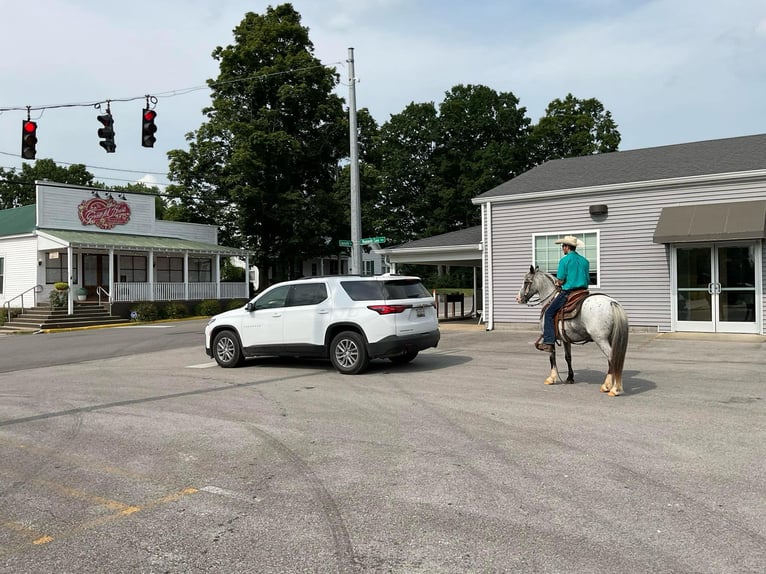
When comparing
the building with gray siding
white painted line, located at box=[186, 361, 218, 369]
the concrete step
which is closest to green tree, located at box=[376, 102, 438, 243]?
the concrete step

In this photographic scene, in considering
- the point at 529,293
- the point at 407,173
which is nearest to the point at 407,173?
the point at 407,173

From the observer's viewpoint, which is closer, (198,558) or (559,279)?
(198,558)

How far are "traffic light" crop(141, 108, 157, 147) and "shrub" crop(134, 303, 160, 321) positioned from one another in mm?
14917

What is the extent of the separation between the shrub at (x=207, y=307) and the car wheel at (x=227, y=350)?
20.6m

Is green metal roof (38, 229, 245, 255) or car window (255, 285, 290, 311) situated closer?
car window (255, 285, 290, 311)

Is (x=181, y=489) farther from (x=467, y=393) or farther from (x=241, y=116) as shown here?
(x=241, y=116)

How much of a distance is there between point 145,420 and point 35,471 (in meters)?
2.10

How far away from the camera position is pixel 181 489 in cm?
505

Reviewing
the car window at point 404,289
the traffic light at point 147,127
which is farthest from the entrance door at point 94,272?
the car window at point 404,289

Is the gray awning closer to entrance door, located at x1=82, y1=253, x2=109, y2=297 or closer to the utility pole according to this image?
the utility pole

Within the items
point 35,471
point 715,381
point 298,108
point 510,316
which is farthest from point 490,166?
point 35,471

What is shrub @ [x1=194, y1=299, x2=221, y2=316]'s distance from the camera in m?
32.7

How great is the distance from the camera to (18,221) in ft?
106

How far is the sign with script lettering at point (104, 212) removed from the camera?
3172 cm
